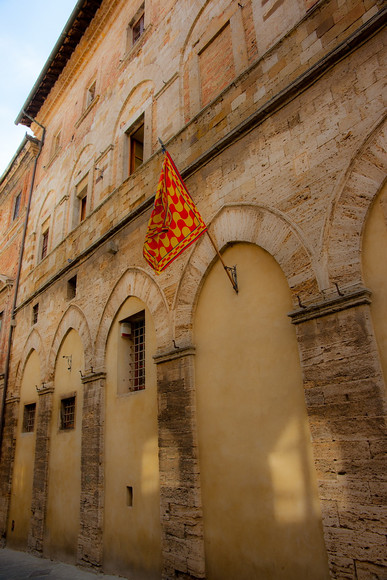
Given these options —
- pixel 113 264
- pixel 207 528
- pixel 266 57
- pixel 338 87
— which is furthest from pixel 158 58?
pixel 207 528

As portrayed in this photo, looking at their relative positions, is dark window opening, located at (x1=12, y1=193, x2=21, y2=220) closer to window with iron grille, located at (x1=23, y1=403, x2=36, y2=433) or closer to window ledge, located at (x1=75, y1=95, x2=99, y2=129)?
window ledge, located at (x1=75, y1=95, x2=99, y2=129)

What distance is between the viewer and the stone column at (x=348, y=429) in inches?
128

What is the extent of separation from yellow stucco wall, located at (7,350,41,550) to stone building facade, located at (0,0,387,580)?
2.8 inches

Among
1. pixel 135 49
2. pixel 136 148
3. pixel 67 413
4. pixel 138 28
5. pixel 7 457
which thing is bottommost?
pixel 7 457

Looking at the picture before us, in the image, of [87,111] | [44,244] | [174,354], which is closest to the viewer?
[174,354]

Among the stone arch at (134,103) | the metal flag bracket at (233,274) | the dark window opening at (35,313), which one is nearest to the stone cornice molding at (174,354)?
the metal flag bracket at (233,274)

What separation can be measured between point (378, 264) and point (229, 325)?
1.98 meters

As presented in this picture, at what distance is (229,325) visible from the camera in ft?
16.7

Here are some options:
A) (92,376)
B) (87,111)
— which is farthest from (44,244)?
(92,376)

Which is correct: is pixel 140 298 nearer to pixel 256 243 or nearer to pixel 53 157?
pixel 256 243

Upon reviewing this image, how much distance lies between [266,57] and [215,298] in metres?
3.37

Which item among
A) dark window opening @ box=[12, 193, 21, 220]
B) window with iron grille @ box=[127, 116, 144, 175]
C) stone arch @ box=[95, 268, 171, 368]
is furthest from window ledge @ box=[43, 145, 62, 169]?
stone arch @ box=[95, 268, 171, 368]

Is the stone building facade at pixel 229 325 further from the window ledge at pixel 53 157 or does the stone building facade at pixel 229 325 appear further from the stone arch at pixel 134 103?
the window ledge at pixel 53 157

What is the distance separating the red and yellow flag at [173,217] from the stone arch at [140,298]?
131cm
